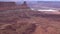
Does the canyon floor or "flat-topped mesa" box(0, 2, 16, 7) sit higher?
"flat-topped mesa" box(0, 2, 16, 7)

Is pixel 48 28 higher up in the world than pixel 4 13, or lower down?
lower down

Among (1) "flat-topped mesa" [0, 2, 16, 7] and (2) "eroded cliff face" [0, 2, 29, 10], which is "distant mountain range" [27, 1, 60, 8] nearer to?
(2) "eroded cliff face" [0, 2, 29, 10]

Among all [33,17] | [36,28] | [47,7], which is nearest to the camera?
[36,28]

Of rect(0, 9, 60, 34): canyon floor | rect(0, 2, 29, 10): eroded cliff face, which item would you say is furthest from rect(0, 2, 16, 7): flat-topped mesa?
rect(0, 9, 60, 34): canyon floor

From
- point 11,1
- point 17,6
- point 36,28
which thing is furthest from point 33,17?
point 11,1

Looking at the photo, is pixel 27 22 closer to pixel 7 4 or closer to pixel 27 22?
pixel 27 22

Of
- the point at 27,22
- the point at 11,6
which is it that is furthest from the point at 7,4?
the point at 27,22

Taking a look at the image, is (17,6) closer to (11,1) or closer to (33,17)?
(11,1)

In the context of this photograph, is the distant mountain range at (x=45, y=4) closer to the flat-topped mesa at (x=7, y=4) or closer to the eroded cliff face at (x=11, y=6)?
the eroded cliff face at (x=11, y=6)

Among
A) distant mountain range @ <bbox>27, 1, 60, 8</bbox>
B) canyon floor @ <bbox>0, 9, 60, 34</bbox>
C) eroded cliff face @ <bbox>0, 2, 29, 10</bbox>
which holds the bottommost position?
canyon floor @ <bbox>0, 9, 60, 34</bbox>
